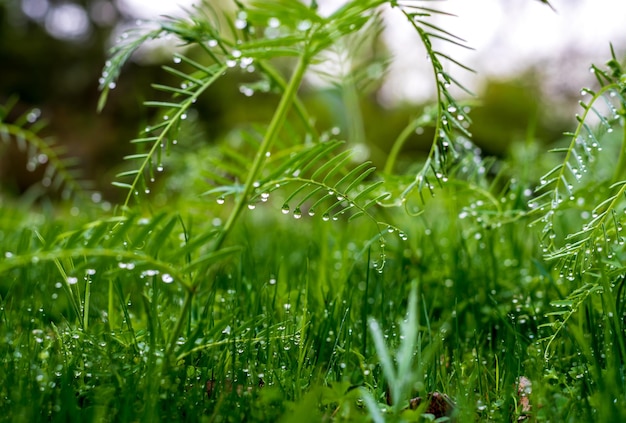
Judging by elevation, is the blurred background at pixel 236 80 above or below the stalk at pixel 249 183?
above

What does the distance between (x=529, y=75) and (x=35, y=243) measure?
7.48 metres

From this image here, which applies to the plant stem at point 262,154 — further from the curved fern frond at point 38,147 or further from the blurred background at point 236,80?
the blurred background at point 236,80

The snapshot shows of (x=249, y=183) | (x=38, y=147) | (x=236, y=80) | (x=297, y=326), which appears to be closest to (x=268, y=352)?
(x=297, y=326)

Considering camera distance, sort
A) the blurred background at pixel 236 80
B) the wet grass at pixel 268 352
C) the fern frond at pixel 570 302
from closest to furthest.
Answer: the wet grass at pixel 268 352, the fern frond at pixel 570 302, the blurred background at pixel 236 80

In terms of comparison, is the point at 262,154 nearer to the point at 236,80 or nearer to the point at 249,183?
the point at 249,183

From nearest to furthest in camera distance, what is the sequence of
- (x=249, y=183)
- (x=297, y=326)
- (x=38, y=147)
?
(x=249, y=183), (x=297, y=326), (x=38, y=147)

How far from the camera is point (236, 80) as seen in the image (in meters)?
7.45

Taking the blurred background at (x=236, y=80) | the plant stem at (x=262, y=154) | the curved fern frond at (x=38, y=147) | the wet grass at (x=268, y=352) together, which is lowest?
the wet grass at (x=268, y=352)

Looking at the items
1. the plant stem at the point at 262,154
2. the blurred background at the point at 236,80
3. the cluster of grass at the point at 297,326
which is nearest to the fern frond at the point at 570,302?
the cluster of grass at the point at 297,326

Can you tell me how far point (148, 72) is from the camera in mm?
7402

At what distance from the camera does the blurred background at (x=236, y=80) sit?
22.1 ft

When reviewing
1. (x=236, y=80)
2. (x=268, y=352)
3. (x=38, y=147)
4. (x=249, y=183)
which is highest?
(x=236, y=80)

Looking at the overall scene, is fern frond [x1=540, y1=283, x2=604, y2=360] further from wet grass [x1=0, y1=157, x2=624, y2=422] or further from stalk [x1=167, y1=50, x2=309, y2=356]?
stalk [x1=167, y1=50, x2=309, y2=356]

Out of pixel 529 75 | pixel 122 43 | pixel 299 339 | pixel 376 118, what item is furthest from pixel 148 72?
pixel 299 339
